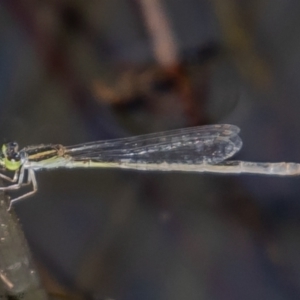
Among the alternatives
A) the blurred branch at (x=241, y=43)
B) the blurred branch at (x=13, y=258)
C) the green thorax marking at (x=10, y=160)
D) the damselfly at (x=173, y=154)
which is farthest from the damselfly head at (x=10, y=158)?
the blurred branch at (x=241, y=43)

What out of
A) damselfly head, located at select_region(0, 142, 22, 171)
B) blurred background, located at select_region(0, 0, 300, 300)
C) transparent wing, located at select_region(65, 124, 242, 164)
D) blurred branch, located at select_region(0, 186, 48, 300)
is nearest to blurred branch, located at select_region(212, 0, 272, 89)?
blurred background, located at select_region(0, 0, 300, 300)

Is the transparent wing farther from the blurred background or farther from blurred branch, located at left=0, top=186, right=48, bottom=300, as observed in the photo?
blurred branch, located at left=0, top=186, right=48, bottom=300

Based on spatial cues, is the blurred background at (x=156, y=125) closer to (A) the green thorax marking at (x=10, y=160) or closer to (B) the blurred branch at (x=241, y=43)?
(B) the blurred branch at (x=241, y=43)

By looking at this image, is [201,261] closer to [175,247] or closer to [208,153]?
[175,247]

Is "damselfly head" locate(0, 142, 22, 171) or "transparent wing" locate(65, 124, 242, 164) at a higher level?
"damselfly head" locate(0, 142, 22, 171)

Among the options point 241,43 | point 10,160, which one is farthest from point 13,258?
point 241,43

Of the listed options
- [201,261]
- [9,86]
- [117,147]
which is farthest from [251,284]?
[9,86]
